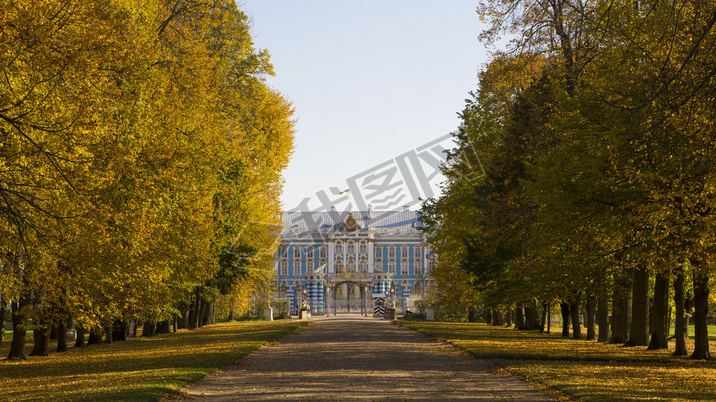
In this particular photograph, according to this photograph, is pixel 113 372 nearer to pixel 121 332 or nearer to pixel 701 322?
pixel 701 322

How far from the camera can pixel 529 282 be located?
77.0 feet

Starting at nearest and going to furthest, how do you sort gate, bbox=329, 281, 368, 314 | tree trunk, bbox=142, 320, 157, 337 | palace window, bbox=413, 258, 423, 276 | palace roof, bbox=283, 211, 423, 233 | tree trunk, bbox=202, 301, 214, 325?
→ tree trunk, bbox=142, 320, 157, 337 → tree trunk, bbox=202, 301, 214, 325 → gate, bbox=329, 281, 368, 314 → palace window, bbox=413, 258, 423, 276 → palace roof, bbox=283, 211, 423, 233

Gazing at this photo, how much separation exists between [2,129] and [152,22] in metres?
8.80

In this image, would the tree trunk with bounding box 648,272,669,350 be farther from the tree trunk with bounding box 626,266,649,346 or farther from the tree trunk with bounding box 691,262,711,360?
the tree trunk with bounding box 691,262,711,360

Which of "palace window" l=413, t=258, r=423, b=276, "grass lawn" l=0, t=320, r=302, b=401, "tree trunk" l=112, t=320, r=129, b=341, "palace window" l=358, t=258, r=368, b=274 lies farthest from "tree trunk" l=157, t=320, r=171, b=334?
"palace window" l=413, t=258, r=423, b=276

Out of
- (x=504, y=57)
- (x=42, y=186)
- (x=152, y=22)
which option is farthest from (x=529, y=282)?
(x=42, y=186)

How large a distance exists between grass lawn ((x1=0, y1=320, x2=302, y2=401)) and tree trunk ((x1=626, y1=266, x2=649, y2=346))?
1101cm

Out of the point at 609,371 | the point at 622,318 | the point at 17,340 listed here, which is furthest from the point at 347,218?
the point at 609,371

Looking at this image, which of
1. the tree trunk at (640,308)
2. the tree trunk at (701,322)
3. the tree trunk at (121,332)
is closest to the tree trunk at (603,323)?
the tree trunk at (640,308)

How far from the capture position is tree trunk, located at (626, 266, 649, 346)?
21109 mm

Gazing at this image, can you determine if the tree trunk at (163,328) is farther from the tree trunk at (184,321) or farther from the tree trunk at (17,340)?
the tree trunk at (17,340)

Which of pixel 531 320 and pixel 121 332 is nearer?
pixel 121 332

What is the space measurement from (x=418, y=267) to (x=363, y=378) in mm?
87775

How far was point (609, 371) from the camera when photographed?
15.1 meters
